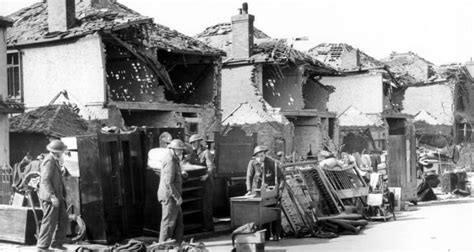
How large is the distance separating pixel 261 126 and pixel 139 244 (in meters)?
19.0

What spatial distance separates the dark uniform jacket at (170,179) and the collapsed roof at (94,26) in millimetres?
11483

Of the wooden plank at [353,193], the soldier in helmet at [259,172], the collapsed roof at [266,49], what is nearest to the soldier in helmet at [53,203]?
the soldier in helmet at [259,172]

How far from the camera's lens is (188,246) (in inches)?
419

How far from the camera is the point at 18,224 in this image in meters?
12.9

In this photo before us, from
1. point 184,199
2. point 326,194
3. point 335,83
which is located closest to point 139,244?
point 184,199

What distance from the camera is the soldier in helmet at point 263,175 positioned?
14.2m

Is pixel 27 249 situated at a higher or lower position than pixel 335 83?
lower

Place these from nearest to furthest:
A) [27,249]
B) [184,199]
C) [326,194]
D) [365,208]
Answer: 1. [27,249]
2. [184,199]
3. [326,194]
4. [365,208]

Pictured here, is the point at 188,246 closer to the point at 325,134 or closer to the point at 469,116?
the point at 325,134

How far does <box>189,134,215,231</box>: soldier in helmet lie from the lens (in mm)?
14172

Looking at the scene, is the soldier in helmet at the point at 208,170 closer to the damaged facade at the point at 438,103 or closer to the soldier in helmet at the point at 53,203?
the soldier in helmet at the point at 53,203

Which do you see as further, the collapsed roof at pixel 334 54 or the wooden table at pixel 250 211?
the collapsed roof at pixel 334 54

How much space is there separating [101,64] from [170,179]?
1155 centimetres

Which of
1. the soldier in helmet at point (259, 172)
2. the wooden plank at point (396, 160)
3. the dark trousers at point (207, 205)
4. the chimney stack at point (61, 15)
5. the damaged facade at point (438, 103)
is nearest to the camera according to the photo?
the dark trousers at point (207, 205)
